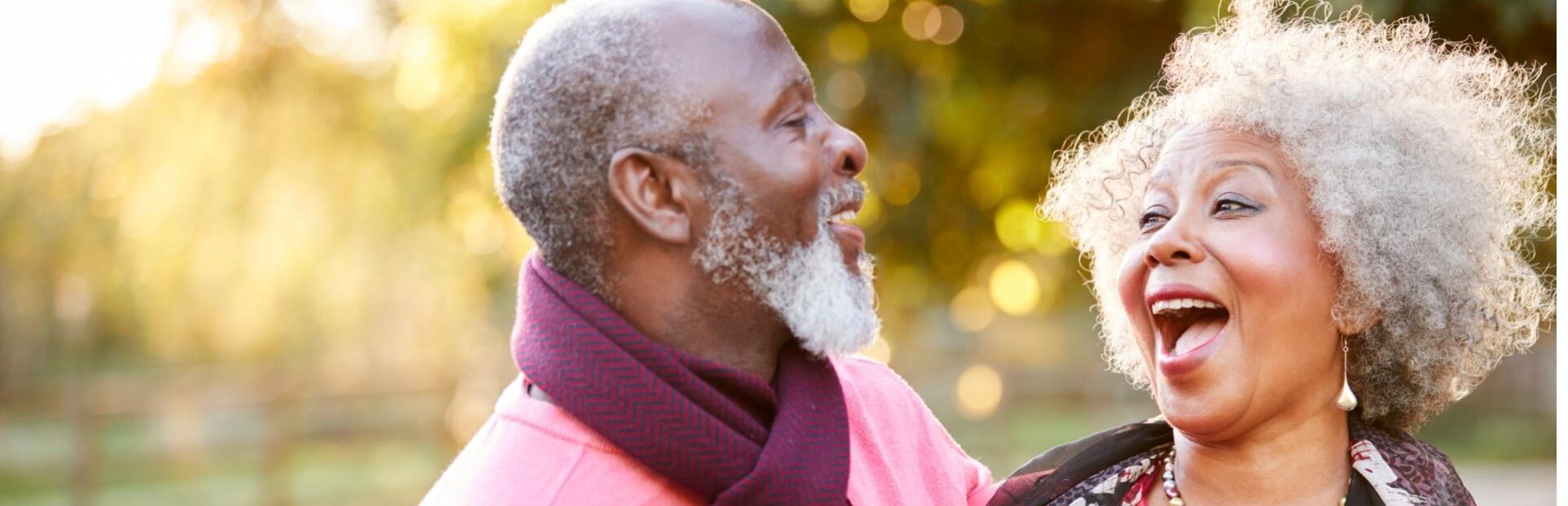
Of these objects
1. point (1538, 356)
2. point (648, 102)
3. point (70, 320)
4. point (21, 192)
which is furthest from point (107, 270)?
point (1538, 356)

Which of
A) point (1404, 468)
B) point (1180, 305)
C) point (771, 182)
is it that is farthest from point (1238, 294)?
point (771, 182)

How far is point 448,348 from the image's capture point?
58.6 feet

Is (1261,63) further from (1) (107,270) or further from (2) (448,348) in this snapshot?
(2) (448,348)

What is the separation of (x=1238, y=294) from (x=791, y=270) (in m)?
0.85

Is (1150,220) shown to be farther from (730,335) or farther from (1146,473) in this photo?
(730,335)

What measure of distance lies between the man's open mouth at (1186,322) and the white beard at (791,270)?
62 centimetres

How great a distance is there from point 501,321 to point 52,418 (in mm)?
17572

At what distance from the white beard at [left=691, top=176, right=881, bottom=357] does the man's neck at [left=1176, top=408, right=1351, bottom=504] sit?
807mm

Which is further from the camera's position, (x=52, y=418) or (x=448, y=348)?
(x=448, y=348)

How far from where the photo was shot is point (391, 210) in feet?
31.3

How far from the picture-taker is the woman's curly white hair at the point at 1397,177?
2.83 metres

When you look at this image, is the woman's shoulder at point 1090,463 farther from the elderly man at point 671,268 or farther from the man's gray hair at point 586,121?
the man's gray hair at point 586,121

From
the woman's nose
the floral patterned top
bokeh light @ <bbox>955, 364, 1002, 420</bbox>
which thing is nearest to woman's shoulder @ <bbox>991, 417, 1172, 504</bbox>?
the floral patterned top

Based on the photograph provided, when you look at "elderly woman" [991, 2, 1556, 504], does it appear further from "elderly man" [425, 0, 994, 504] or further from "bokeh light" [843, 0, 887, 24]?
"bokeh light" [843, 0, 887, 24]
